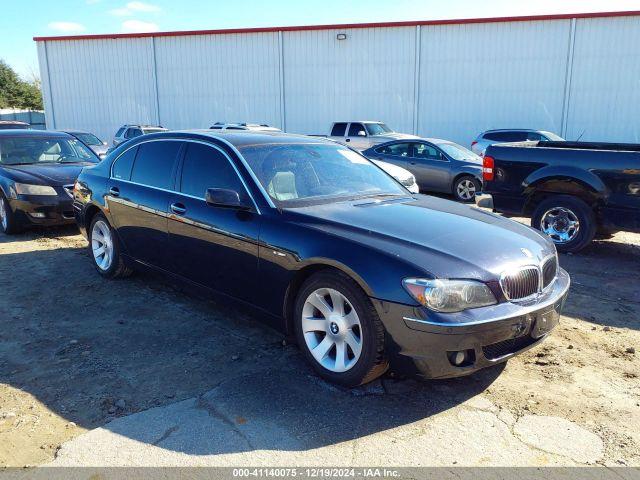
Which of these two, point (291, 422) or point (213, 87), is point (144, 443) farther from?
point (213, 87)

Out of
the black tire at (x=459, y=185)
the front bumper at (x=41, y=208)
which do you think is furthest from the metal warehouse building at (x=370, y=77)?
the front bumper at (x=41, y=208)

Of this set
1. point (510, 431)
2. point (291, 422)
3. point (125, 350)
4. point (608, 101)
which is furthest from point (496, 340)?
point (608, 101)

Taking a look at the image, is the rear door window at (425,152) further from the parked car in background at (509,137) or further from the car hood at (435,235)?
the car hood at (435,235)

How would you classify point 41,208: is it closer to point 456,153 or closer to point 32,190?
point 32,190

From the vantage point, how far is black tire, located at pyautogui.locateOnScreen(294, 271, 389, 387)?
10.2ft

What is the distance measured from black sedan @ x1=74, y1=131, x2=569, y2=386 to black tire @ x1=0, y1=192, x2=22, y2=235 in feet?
11.4

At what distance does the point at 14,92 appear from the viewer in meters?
53.8

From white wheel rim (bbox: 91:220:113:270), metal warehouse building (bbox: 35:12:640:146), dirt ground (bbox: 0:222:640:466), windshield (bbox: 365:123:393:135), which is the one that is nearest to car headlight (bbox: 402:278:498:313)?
dirt ground (bbox: 0:222:640:466)

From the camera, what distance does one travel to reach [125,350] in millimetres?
3979

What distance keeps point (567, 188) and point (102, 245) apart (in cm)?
606

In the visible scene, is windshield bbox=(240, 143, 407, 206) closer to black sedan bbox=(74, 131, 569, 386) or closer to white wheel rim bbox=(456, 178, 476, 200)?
black sedan bbox=(74, 131, 569, 386)

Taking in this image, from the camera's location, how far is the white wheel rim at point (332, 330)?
3.28 metres

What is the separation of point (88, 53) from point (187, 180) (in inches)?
1028

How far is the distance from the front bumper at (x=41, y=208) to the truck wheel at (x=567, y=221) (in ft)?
22.4
